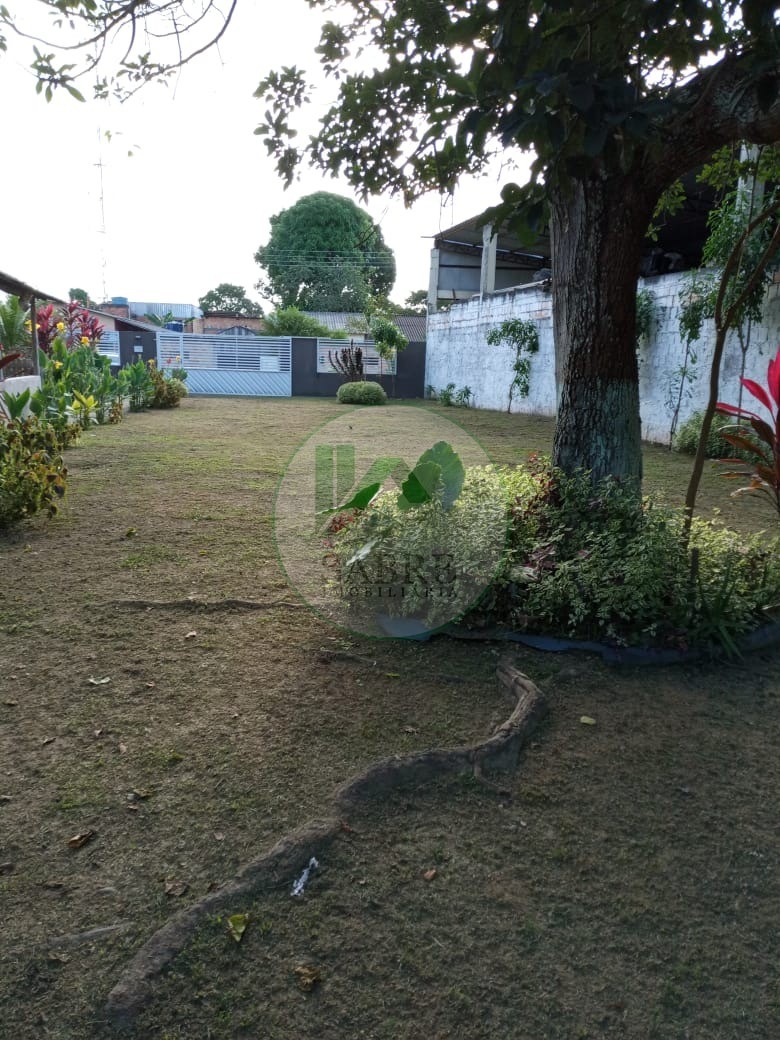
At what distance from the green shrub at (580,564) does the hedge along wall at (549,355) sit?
19.2ft

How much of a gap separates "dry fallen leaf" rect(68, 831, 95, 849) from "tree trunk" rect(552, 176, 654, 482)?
113 inches

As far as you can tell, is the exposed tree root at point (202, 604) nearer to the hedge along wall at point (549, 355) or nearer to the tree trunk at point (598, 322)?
the tree trunk at point (598, 322)

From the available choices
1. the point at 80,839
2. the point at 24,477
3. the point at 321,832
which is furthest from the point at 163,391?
the point at 321,832

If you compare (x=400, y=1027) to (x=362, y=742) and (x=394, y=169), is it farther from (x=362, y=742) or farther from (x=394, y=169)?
A: (x=394, y=169)

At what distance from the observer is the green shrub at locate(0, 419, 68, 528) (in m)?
4.75

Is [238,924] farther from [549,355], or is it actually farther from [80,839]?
[549,355]

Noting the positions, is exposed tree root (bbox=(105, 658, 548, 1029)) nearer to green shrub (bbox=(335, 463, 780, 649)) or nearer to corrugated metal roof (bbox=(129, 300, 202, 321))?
green shrub (bbox=(335, 463, 780, 649))

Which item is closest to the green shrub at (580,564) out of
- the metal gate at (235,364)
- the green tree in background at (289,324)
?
the metal gate at (235,364)

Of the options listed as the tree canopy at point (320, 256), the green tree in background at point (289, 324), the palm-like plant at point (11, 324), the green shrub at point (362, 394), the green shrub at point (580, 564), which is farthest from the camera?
the tree canopy at point (320, 256)

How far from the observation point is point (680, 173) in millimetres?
3398

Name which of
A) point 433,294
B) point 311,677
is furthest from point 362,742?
point 433,294

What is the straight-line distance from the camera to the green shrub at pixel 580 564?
9.95 ft

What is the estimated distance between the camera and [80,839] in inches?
75.0

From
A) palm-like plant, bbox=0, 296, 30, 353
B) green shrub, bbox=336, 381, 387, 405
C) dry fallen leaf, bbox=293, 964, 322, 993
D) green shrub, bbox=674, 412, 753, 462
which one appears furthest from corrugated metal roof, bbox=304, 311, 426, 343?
dry fallen leaf, bbox=293, 964, 322, 993
